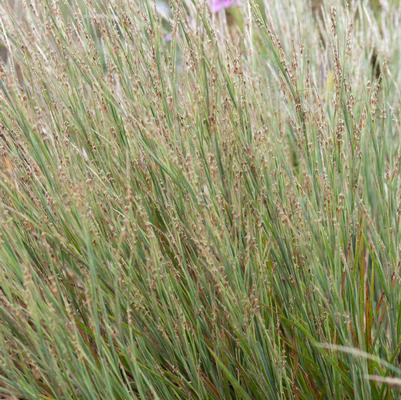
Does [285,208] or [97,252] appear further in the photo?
[285,208]

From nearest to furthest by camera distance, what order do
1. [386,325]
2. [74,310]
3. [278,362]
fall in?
[278,362], [74,310], [386,325]

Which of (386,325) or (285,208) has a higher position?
(285,208)

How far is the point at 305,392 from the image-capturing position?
1.41 metres

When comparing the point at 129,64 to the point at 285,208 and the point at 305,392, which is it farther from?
the point at 305,392

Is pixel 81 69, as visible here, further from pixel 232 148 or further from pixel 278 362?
pixel 278 362

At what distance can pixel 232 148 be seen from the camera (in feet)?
4.77

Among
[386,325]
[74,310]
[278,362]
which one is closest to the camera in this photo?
[278,362]

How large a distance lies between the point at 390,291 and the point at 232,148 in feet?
1.50

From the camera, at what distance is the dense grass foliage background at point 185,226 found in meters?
1.26

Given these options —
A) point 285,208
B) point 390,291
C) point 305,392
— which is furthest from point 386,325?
point 285,208

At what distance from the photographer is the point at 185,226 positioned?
1.41 m

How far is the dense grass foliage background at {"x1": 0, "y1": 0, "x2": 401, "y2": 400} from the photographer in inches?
49.8

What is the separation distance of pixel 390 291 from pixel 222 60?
64cm

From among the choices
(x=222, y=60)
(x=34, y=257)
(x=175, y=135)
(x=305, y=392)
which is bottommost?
(x=305, y=392)
